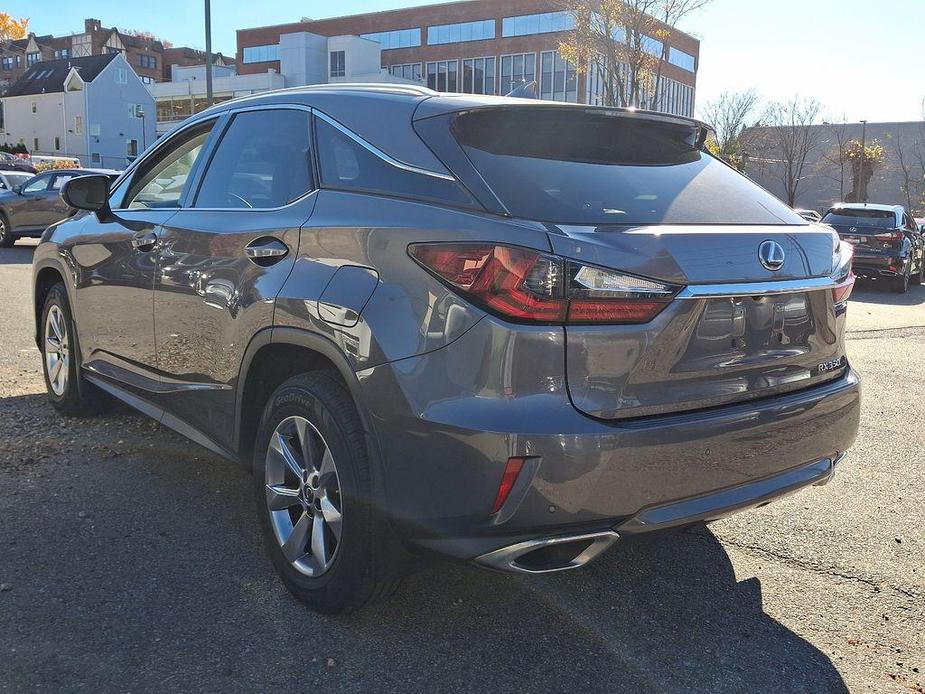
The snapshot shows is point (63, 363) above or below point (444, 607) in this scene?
above

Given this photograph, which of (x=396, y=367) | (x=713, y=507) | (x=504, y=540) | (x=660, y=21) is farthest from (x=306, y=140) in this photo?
(x=660, y=21)

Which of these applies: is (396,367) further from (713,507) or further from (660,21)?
(660,21)

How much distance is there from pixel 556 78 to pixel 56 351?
62.5 metres

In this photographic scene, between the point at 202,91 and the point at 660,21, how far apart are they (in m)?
58.0

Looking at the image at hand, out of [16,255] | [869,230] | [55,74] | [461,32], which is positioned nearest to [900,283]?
[869,230]

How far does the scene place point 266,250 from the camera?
10.2ft

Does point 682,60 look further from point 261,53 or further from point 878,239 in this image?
point 878,239

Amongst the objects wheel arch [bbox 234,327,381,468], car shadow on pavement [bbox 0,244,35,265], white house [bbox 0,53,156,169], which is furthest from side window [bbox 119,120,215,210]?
white house [bbox 0,53,156,169]

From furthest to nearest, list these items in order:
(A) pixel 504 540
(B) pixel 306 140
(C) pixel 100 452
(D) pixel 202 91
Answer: (D) pixel 202 91, (C) pixel 100 452, (B) pixel 306 140, (A) pixel 504 540

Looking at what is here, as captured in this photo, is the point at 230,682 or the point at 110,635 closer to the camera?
the point at 230,682

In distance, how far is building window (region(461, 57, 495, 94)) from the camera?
221 feet

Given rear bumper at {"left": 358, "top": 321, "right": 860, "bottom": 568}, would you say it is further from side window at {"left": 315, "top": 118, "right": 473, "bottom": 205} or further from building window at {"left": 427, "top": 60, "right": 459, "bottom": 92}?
building window at {"left": 427, "top": 60, "right": 459, "bottom": 92}

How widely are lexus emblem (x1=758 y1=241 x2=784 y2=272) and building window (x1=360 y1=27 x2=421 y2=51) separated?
2833 inches

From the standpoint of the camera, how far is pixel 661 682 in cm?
264
